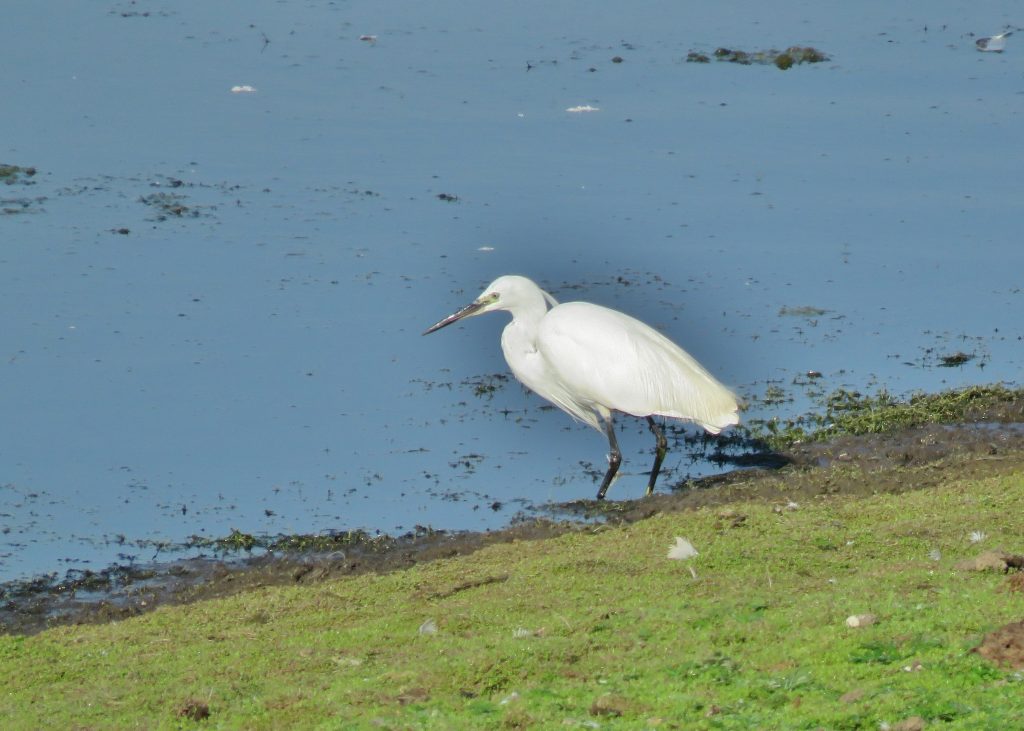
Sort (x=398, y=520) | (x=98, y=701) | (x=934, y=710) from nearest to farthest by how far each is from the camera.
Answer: (x=934, y=710) → (x=98, y=701) → (x=398, y=520)

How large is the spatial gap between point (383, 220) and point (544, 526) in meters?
5.52

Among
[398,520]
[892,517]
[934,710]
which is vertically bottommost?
[398,520]

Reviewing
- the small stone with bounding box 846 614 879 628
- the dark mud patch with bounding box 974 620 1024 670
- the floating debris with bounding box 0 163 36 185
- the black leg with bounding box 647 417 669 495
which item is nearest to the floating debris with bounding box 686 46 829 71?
the floating debris with bounding box 0 163 36 185

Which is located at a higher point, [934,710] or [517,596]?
[934,710]

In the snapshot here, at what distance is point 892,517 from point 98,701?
3734mm

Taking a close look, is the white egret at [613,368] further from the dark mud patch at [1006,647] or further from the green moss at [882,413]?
the dark mud patch at [1006,647]

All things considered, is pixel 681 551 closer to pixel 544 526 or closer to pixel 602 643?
pixel 602 643

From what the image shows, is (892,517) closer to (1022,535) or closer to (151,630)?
(1022,535)

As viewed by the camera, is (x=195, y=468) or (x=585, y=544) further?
(x=195, y=468)

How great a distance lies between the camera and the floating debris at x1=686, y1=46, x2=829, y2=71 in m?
18.8

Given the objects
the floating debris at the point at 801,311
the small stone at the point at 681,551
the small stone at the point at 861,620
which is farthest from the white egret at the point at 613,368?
the small stone at the point at 861,620

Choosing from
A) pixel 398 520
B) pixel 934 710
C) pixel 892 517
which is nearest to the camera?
pixel 934 710

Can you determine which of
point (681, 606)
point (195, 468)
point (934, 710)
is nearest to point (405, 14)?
point (195, 468)

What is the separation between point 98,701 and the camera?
4980 mm
